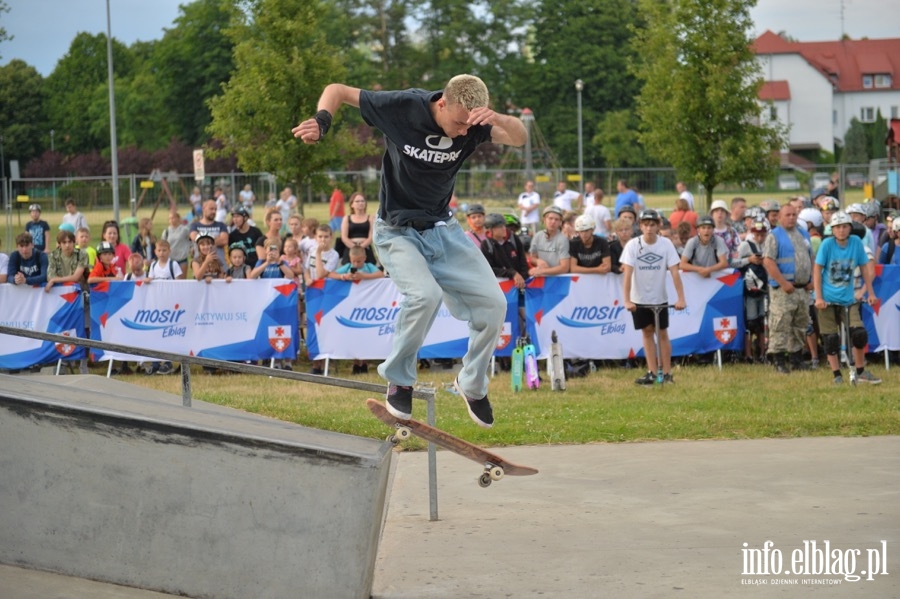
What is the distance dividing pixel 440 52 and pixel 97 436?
244 feet

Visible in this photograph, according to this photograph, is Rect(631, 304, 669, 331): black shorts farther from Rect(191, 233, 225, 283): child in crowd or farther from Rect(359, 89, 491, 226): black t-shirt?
Rect(359, 89, 491, 226): black t-shirt

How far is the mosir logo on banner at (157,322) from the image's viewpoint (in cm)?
1451

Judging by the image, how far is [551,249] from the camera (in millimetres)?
14664

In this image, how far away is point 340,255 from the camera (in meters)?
15.6

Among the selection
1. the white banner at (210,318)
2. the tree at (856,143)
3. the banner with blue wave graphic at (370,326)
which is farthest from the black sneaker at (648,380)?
the tree at (856,143)

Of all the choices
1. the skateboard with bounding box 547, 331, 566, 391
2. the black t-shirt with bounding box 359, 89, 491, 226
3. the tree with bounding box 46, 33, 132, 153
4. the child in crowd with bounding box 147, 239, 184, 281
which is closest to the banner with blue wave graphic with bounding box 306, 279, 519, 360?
the skateboard with bounding box 547, 331, 566, 391

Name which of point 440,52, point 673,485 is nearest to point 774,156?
point 673,485

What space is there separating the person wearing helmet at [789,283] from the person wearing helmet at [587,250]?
2.06 meters

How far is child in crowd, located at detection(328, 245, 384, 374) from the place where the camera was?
1444 centimetres

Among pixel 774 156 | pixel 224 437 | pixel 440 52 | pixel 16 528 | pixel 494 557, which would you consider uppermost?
pixel 440 52

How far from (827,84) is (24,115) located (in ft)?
222

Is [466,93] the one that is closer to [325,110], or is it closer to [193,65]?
[325,110]

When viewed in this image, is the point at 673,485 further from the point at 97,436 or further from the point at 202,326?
the point at 202,326

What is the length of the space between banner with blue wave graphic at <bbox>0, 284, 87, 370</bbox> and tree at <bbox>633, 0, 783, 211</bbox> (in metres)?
13.1
